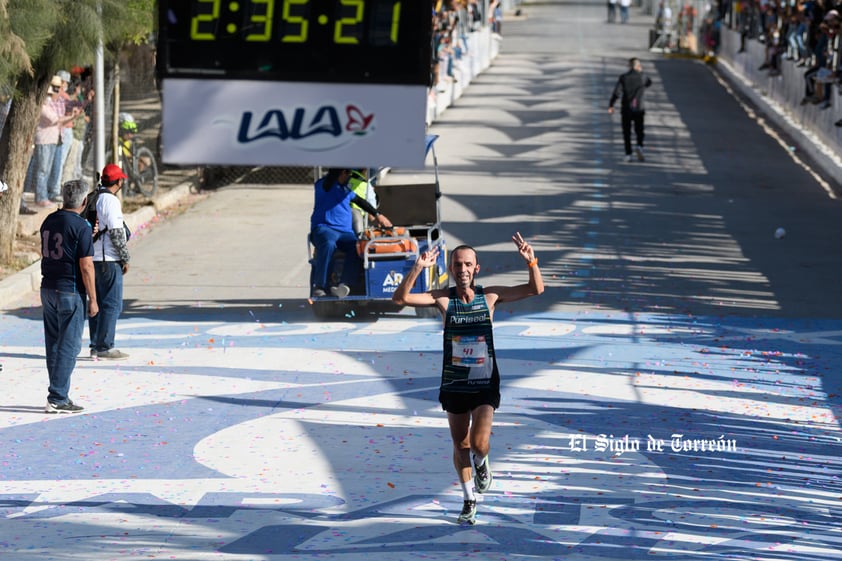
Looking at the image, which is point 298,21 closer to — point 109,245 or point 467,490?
point 467,490

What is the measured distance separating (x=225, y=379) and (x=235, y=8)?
6.36 meters

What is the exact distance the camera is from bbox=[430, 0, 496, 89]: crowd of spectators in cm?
4054

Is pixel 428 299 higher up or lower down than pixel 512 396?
higher up

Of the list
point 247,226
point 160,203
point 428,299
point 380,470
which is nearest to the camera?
point 428,299

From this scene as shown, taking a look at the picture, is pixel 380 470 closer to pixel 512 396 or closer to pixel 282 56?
pixel 512 396

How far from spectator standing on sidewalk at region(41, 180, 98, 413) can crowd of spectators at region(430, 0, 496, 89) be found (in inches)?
876

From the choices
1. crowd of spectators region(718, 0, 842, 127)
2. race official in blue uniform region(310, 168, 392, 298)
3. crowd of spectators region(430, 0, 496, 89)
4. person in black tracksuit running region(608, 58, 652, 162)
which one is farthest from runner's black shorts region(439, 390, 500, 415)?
crowd of spectators region(430, 0, 496, 89)

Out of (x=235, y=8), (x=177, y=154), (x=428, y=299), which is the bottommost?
(x=428, y=299)

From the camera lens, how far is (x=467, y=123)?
1475 inches

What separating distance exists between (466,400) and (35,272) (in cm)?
1058

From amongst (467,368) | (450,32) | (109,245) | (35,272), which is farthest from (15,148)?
(450,32)

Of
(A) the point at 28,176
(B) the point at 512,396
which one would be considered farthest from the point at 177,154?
(A) the point at 28,176

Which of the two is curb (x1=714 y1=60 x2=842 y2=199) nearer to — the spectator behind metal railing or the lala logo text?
the spectator behind metal railing

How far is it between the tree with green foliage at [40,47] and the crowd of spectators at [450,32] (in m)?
15.3
